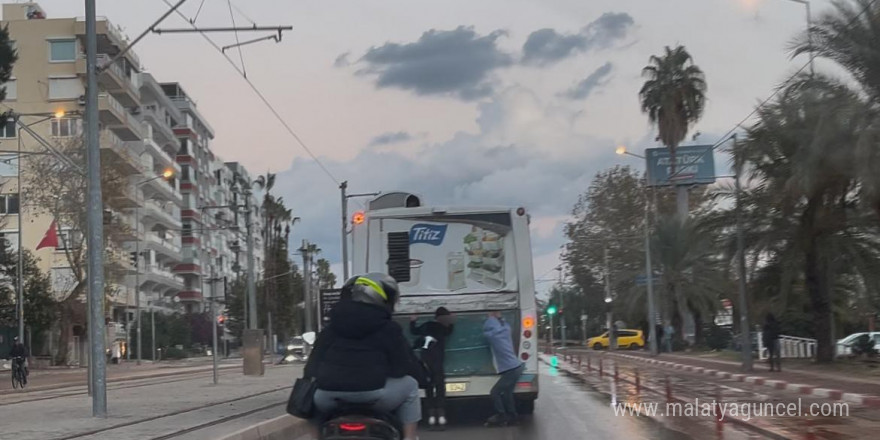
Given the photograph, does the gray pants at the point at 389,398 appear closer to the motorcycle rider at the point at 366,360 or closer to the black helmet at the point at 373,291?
the motorcycle rider at the point at 366,360

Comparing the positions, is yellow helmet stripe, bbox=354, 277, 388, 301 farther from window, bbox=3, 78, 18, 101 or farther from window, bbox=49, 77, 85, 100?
window, bbox=3, 78, 18, 101

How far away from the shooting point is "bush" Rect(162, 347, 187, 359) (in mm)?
83787

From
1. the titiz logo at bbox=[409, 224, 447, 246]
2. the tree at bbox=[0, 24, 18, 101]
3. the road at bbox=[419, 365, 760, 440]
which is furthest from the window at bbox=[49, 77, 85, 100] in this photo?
the titiz logo at bbox=[409, 224, 447, 246]

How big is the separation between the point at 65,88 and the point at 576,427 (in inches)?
2346

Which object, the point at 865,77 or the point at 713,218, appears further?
the point at 713,218

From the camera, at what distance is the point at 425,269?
14961 mm

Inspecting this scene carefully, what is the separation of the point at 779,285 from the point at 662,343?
23.5 meters

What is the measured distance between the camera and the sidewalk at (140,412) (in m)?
14.6

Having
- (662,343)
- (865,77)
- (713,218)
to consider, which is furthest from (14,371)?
(662,343)

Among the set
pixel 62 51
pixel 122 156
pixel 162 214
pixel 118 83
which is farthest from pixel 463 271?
pixel 162 214

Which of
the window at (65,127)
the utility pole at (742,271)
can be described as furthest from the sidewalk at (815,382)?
the window at (65,127)

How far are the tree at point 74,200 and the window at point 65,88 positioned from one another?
12.2m

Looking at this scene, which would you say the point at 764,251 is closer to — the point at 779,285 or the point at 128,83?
the point at 779,285

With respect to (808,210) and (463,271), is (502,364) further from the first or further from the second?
(808,210)
